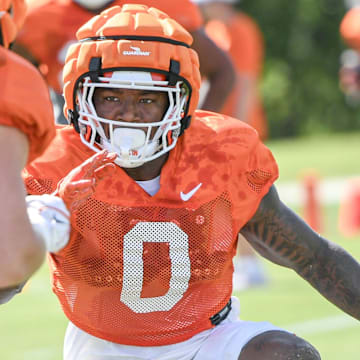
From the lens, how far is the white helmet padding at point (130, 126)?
286cm

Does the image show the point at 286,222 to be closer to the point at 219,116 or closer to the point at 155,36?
the point at 219,116

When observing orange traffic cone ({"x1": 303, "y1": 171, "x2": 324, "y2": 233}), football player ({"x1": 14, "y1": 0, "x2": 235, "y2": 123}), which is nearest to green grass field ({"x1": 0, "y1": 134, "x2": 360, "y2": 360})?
football player ({"x1": 14, "y1": 0, "x2": 235, "y2": 123})

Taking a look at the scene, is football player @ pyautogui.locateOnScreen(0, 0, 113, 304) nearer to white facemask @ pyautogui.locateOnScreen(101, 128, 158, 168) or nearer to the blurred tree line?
white facemask @ pyautogui.locateOnScreen(101, 128, 158, 168)

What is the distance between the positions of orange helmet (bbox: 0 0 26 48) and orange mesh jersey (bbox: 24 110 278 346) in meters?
0.60

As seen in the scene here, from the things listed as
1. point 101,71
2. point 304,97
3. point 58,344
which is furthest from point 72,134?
point 304,97

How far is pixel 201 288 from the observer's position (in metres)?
3.08

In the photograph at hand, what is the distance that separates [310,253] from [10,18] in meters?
1.31

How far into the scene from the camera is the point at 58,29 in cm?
469

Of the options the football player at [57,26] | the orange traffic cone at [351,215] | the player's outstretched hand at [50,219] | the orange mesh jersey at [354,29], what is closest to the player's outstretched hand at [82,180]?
the player's outstretched hand at [50,219]

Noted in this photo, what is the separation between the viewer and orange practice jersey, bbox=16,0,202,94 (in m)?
4.64

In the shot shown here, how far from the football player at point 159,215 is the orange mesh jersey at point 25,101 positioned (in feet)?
2.52

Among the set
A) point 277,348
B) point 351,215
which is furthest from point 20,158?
point 351,215

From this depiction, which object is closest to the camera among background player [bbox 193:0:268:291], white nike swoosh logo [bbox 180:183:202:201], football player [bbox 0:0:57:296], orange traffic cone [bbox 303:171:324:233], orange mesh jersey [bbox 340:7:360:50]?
football player [bbox 0:0:57:296]

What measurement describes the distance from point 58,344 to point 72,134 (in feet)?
7.06
